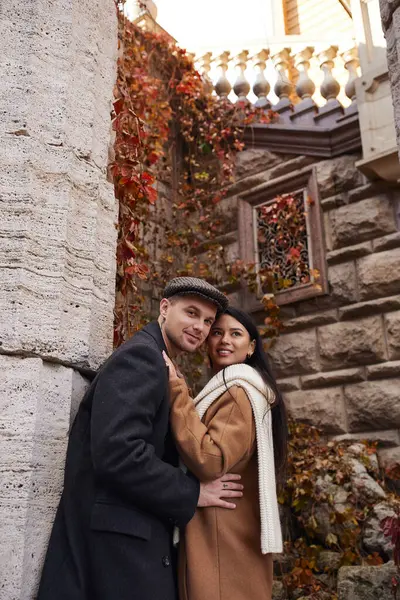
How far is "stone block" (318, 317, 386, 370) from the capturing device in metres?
5.16

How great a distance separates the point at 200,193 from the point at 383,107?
2.04 m

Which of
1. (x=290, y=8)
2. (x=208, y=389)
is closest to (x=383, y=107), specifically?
(x=208, y=389)

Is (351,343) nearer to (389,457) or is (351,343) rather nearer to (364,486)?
(389,457)

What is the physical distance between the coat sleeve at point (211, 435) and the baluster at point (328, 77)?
15.3 feet

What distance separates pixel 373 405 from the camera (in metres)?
5.05

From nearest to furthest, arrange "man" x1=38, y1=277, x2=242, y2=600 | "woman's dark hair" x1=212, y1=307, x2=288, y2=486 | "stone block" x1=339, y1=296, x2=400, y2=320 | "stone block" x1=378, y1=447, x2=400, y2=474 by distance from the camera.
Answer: "man" x1=38, y1=277, x2=242, y2=600 → "woman's dark hair" x1=212, y1=307, x2=288, y2=486 → "stone block" x1=378, y1=447, x2=400, y2=474 → "stone block" x1=339, y1=296, x2=400, y2=320

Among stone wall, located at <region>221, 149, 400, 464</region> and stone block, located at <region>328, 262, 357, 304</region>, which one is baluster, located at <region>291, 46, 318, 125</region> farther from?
stone block, located at <region>328, 262, 357, 304</region>

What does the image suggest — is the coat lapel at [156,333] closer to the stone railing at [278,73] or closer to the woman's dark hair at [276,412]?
the woman's dark hair at [276,412]

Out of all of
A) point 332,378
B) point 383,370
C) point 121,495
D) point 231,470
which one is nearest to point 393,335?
point 383,370

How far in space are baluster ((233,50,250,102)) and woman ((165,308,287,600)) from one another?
16.2 feet

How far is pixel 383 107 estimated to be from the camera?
545 cm

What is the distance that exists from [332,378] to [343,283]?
2.77 ft

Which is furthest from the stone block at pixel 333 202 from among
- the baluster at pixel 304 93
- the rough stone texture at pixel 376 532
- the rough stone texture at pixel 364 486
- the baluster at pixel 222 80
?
the rough stone texture at pixel 376 532

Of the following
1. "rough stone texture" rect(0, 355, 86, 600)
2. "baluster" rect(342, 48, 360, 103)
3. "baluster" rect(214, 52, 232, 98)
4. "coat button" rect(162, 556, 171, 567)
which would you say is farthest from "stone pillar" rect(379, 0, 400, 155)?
"baluster" rect(214, 52, 232, 98)
